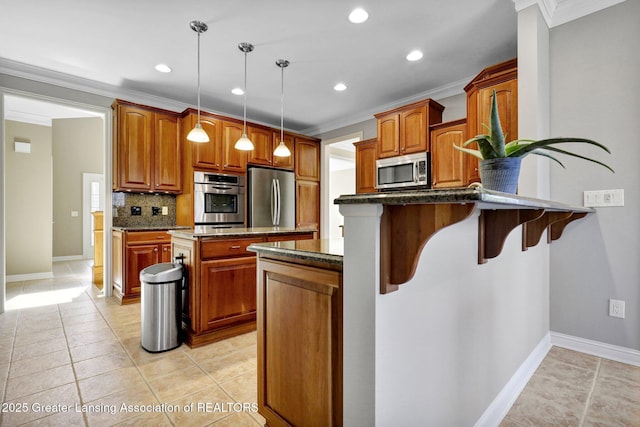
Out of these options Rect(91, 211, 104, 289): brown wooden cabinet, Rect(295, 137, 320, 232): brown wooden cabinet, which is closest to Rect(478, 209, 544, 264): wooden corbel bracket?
Rect(295, 137, 320, 232): brown wooden cabinet

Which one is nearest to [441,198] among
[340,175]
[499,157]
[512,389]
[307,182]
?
[499,157]

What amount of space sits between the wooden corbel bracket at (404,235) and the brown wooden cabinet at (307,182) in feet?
14.5

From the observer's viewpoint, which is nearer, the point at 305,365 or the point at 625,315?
the point at 305,365

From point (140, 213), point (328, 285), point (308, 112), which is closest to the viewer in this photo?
point (328, 285)

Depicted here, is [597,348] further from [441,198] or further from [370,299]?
[441,198]

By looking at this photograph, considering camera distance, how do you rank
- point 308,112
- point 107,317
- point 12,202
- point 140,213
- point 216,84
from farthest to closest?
point 308,112
point 12,202
point 140,213
point 216,84
point 107,317

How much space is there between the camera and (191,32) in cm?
268

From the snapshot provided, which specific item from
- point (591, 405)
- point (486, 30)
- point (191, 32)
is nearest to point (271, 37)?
point (191, 32)

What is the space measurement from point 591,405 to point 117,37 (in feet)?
14.4

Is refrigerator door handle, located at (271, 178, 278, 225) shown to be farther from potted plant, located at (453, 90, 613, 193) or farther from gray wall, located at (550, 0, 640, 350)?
potted plant, located at (453, 90, 613, 193)

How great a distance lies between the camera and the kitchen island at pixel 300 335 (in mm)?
1027

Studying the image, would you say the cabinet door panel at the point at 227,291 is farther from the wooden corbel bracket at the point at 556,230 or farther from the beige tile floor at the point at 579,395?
the wooden corbel bracket at the point at 556,230

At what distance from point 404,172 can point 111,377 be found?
3.45 metres

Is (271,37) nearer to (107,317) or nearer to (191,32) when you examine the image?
(191,32)
